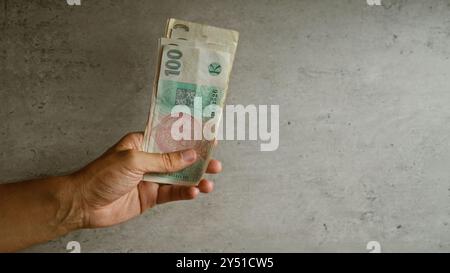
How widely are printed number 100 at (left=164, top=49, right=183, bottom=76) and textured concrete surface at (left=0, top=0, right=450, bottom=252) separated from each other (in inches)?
12.6

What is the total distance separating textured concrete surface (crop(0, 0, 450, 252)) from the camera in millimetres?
1556

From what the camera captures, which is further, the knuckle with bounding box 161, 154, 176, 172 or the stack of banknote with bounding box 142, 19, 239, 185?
the stack of banknote with bounding box 142, 19, 239, 185

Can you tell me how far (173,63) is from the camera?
1.28 metres

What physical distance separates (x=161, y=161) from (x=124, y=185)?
0.45 feet

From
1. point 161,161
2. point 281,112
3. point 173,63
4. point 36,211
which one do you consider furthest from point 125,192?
point 281,112

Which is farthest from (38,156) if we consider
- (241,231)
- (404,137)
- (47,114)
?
(404,137)

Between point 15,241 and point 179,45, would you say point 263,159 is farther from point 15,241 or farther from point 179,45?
point 15,241

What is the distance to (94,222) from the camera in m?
1.30

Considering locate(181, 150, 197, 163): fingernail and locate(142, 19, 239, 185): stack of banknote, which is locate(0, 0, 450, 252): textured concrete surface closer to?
locate(142, 19, 239, 185): stack of banknote
